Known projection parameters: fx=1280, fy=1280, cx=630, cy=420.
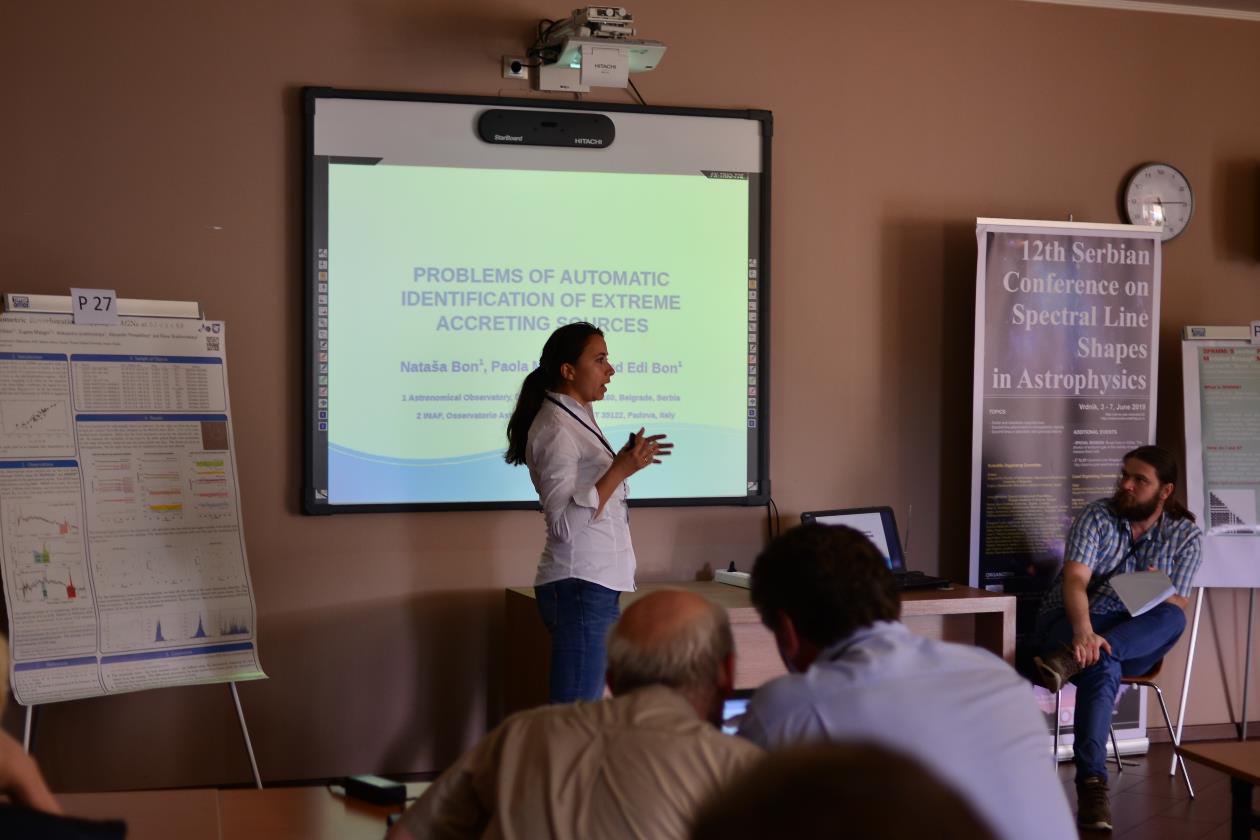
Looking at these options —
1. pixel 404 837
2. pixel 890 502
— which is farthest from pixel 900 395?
pixel 404 837

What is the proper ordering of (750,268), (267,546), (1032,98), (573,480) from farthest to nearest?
(1032,98) < (750,268) < (267,546) < (573,480)

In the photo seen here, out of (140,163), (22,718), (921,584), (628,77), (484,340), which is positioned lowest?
(22,718)

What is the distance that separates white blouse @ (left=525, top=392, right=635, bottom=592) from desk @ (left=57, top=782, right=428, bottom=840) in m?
1.31

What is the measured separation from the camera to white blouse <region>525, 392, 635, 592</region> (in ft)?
12.4

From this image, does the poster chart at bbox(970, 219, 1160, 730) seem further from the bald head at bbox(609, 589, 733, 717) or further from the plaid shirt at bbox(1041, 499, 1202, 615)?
the bald head at bbox(609, 589, 733, 717)

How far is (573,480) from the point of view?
3799 millimetres

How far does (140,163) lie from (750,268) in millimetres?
2268

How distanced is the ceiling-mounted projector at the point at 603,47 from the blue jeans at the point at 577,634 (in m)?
1.82

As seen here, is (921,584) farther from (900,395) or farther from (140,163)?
(140,163)

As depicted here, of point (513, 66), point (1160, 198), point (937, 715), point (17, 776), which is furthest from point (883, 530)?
point (17, 776)

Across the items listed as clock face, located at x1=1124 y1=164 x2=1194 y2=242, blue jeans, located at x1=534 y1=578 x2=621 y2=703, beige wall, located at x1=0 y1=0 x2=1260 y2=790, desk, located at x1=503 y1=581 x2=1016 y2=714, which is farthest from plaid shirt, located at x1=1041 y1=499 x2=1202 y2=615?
blue jeans, located at x1=534 y1=578 x2=621 y2=703

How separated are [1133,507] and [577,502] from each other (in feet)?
6.95

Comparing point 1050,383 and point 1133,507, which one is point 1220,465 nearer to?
point 1050,383

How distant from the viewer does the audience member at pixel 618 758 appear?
159 centimetres
